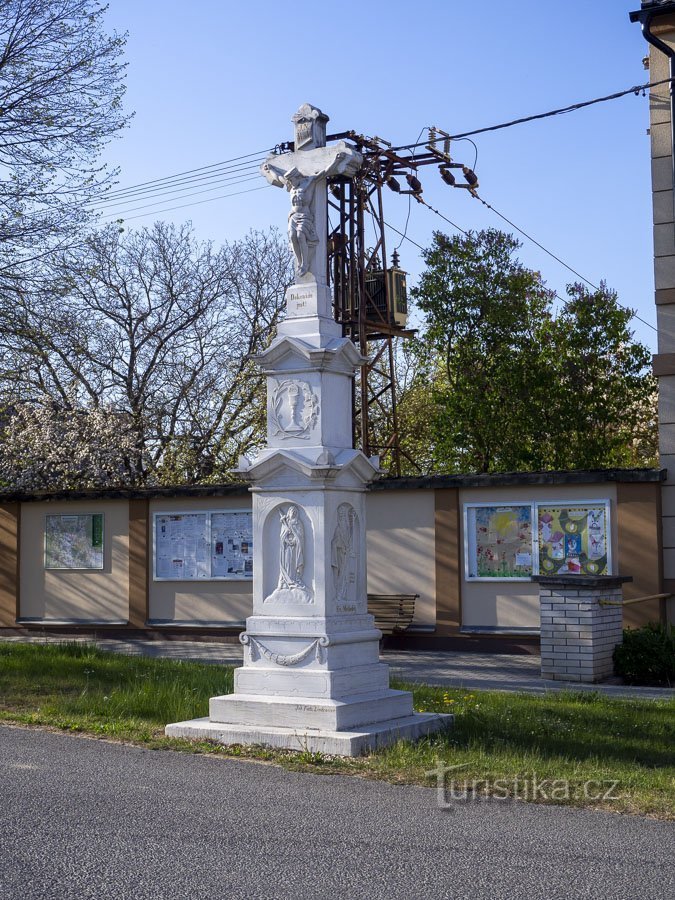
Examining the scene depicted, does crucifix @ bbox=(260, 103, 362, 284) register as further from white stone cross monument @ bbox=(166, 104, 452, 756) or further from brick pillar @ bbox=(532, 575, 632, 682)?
brick pillar @ bbox=(532, 575, 632, 682)

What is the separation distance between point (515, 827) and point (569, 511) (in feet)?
33.7

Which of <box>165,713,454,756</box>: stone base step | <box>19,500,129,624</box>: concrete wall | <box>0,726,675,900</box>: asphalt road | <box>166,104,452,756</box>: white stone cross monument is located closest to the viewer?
<box>0,726,675,900</box>: asphalt road

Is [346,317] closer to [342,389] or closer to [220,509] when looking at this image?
[220,509]

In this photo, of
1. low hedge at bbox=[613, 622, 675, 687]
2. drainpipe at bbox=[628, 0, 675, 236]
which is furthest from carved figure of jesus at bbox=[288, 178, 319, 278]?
drainpipe at bbox=[628, 0, 675, 236]

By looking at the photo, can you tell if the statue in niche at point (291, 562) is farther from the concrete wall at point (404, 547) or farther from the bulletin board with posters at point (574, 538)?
the concrete wall at point (404, 547)

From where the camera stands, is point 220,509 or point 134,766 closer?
point 134,766

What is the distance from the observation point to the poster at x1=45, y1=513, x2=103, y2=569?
797 inches

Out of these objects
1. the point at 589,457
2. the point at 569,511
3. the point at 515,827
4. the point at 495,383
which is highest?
the point at 495,383

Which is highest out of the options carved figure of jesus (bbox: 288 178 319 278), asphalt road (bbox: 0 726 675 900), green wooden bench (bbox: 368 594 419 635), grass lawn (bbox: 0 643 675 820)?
carved figure of jesus (bbox: 288 178 319 278)

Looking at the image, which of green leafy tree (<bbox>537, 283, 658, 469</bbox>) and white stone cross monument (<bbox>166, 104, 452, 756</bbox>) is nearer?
white stone cross monument (<bbox>166, 104, 452, 756</bbox>)

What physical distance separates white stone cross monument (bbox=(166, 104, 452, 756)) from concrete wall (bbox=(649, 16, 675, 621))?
800cm

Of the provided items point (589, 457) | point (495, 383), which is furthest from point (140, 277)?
point (589, 457)

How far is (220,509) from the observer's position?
19.0 meters

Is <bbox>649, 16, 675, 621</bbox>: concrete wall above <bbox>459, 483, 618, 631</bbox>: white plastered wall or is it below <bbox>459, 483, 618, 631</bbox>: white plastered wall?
above
